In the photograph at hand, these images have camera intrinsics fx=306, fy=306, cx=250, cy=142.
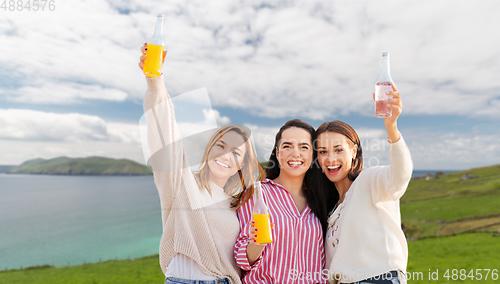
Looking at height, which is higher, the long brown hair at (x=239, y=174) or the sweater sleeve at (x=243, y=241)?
the long brown hair at (x=239, y=174)

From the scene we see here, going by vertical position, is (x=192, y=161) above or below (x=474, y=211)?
above

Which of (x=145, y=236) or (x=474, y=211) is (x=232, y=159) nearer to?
(x=474, y=211)

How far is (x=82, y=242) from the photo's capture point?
100m

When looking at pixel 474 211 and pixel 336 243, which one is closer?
pixel 336 243

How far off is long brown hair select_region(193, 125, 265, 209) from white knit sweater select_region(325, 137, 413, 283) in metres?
1.42

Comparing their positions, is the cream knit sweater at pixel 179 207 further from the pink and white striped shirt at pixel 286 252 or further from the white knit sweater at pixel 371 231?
the white knit sweater at pixel 371 231

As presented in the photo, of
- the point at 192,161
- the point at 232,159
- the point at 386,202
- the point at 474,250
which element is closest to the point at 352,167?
the point at 386,202

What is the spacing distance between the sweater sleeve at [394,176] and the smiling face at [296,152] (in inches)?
44.9

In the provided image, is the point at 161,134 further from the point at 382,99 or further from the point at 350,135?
the point at 350,135

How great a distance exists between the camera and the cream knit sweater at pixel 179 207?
3660mm

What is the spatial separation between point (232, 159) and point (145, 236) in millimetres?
96593

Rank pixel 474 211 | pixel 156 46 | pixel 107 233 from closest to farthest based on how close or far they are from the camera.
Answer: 1. pixel 156 46
2. pixel 474 211
3. pixel 107 233

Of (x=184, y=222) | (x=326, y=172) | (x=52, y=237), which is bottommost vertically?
(x=52, y=237)

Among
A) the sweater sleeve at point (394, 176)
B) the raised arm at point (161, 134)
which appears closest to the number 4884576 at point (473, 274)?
the sweater sleeve at point (394, 176)
